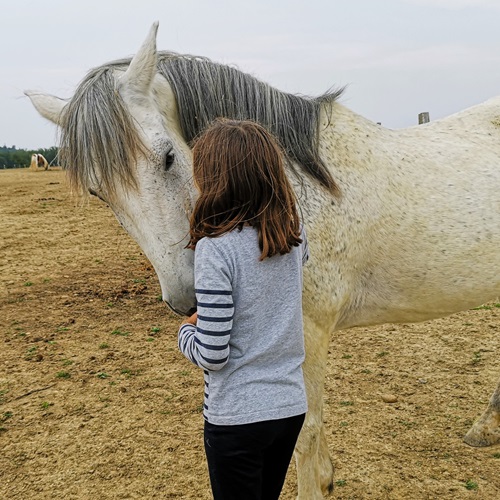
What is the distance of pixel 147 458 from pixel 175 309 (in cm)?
172

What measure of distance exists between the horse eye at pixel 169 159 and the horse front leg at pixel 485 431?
2.64 meters

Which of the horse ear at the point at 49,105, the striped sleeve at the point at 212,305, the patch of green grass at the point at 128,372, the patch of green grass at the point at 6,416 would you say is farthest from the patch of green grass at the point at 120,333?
the striped sleeve at the point at 212,305

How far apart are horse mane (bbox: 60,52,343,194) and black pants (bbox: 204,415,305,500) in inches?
37.9

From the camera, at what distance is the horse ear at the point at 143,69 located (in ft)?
6.57

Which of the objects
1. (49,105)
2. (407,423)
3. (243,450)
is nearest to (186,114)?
(49,105)

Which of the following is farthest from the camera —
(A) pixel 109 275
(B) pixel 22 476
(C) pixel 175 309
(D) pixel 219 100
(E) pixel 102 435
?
(A) pixel 109 275

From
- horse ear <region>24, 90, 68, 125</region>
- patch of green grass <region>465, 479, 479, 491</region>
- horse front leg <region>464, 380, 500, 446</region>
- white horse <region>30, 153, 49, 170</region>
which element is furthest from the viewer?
white horse <region>30, 153, 49, 170</region>

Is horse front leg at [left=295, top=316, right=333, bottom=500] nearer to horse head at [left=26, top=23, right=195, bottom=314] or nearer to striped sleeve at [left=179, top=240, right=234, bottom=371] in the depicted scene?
horse head at [left=26, top=23, right=195, bottom=314]

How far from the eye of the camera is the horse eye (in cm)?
200

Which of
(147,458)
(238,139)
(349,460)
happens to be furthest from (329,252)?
(147,458)

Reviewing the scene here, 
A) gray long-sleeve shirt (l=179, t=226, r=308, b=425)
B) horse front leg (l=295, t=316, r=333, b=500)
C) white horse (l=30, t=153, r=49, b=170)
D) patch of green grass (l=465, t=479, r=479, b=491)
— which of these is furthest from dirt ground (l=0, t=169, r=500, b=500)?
white horse (l=30, t=153, r=49, b=170)

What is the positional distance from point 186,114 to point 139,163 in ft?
1.46

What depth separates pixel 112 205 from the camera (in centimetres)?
207

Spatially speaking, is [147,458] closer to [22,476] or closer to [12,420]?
[22,476]
